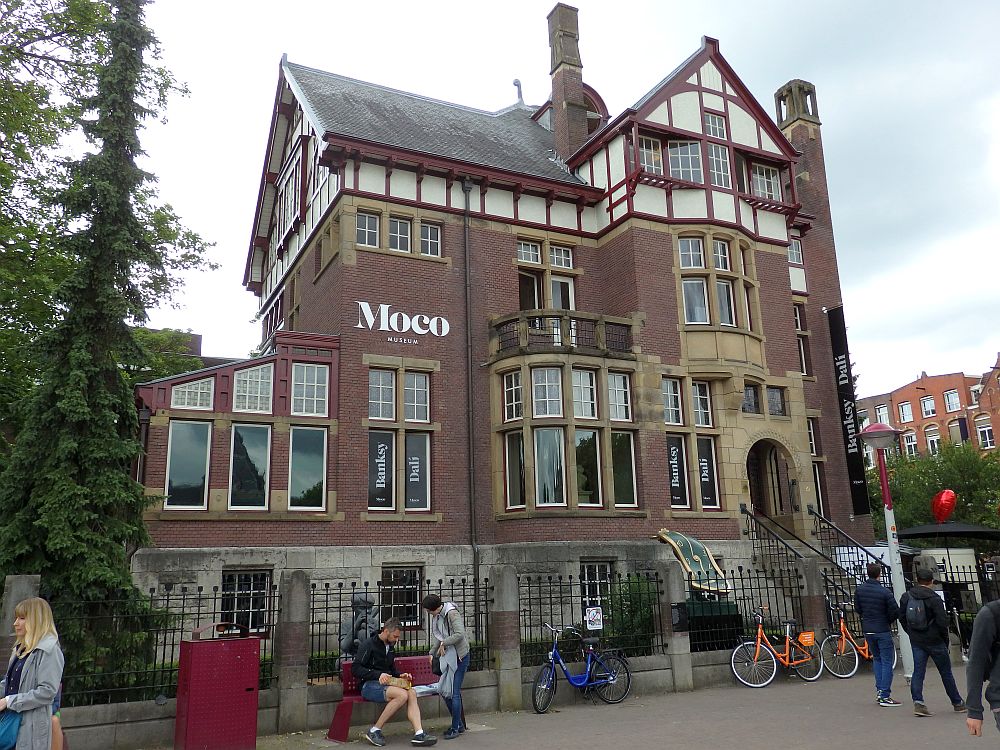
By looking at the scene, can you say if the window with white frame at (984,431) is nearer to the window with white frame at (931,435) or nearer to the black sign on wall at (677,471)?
the window with white frame at (931,435)

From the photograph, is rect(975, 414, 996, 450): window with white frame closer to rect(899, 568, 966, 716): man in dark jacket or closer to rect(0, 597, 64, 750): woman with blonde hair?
rect(899, 568, 966, 716): man in dark jacket

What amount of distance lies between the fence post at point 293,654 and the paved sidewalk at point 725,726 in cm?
29

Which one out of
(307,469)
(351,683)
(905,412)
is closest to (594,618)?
(351,683)

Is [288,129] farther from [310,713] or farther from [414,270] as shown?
[310,713]

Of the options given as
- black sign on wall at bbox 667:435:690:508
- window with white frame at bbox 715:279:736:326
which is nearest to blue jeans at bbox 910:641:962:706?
black sign on wall at bbox 667:435:690:508

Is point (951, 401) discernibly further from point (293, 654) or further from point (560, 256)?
point (293, 654)

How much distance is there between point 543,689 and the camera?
493 inches

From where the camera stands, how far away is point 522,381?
68.9 feet

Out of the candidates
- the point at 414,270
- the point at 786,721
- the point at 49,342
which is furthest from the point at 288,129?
the point at 786,721

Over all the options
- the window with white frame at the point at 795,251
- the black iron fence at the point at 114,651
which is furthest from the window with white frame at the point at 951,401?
the black iron fence at the point at 114,651

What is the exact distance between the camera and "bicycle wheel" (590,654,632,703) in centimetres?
1321

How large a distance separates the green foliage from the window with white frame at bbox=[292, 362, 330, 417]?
104 ft

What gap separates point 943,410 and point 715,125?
5226 cm

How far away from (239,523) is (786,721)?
495 inches
